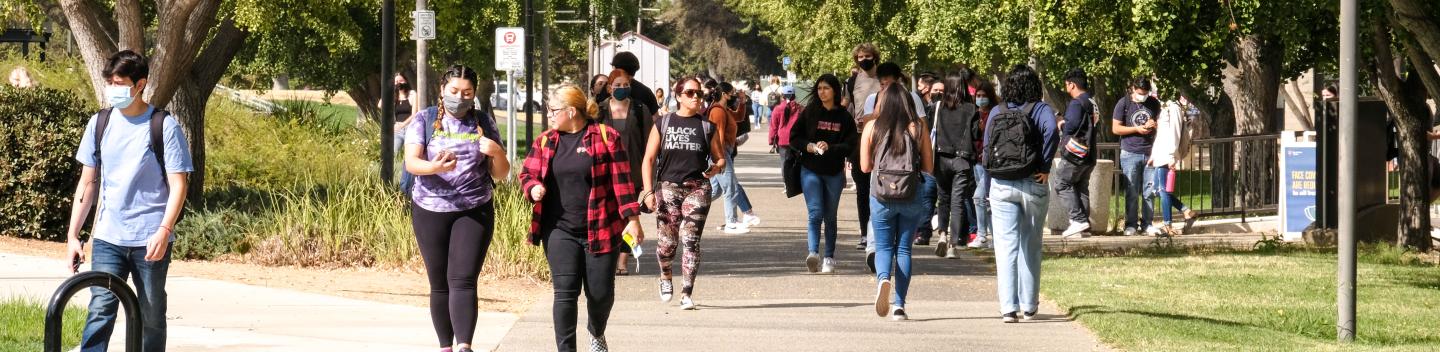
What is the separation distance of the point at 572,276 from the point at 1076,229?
8.89 meters

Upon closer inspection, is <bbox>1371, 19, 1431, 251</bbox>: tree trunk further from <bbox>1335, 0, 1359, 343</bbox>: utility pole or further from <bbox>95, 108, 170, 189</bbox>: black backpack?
<bbox>95, 108, 170, 189</bbox>: black backpack

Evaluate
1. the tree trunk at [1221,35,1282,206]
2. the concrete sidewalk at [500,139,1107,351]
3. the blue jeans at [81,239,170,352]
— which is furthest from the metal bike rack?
the tree trunk at [1221,35,1282,206]

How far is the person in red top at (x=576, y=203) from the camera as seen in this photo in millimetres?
7695

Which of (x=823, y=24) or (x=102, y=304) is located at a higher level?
(x=823, y=24)

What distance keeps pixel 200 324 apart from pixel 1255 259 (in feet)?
25.7

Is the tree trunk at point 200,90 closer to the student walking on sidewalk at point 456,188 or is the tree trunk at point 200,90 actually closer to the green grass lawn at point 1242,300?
the green grass lawn at point 1242,300

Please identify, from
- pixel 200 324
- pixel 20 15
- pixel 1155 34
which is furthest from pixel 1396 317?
pixel 20 15

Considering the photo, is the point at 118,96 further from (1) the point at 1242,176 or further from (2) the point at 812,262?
(1) the point at 1242,176

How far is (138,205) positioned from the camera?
6.89 meters

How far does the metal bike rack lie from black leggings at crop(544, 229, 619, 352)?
6.28ft

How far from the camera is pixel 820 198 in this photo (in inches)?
481

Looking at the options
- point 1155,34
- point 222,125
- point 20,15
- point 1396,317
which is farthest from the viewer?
point 222,125

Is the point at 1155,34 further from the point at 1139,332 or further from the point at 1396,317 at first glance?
the point at 1139,332

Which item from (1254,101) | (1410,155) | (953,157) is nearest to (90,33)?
(953,157)
